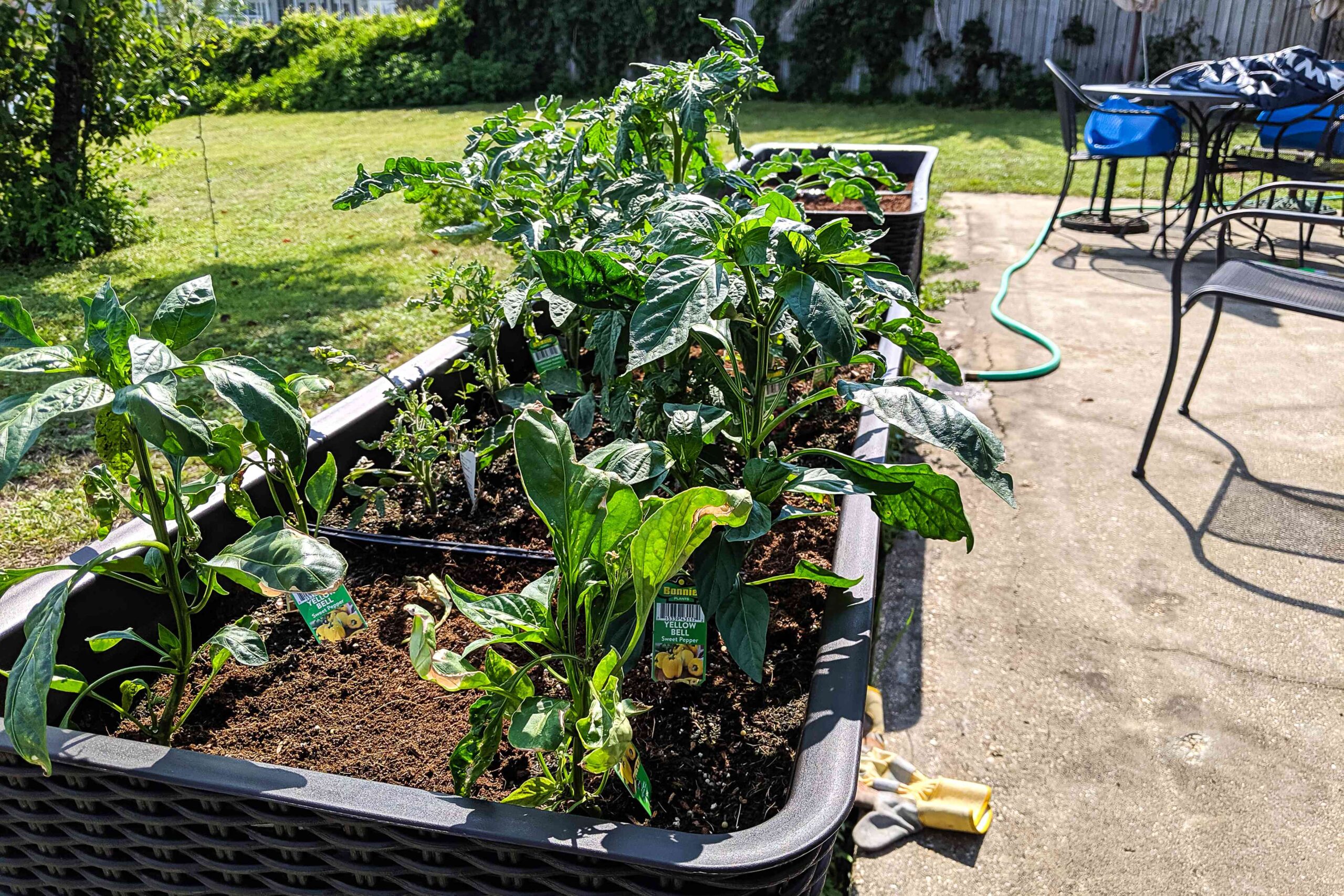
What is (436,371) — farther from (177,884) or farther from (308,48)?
(308,48)

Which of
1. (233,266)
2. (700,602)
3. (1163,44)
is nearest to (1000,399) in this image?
(700,602)

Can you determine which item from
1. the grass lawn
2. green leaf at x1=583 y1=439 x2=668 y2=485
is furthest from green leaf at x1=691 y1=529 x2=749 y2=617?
the grass lawn

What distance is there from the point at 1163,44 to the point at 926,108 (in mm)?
2958

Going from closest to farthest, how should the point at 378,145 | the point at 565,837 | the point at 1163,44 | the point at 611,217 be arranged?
1. the point at 565,837
2. the point at 611,217
3. the point at 378,145
4. the point at 1163,44

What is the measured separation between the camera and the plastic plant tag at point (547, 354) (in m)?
2.00

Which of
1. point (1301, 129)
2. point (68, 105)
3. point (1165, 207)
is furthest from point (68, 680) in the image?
point (1301, 129)

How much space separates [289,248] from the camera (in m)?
5.20

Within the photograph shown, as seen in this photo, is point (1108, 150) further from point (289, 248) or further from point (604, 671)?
point (604, 671)

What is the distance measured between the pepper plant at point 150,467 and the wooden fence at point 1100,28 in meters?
12.6

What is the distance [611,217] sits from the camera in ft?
6.07

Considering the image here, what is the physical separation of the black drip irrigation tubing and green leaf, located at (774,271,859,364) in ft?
2.16

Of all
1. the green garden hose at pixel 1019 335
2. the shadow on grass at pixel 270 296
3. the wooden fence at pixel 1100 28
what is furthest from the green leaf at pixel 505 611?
the wooden fence at pixel 1100 28

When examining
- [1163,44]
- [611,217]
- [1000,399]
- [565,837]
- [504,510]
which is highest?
[1163,44]

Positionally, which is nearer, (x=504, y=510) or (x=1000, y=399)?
(x=504, y=510)
